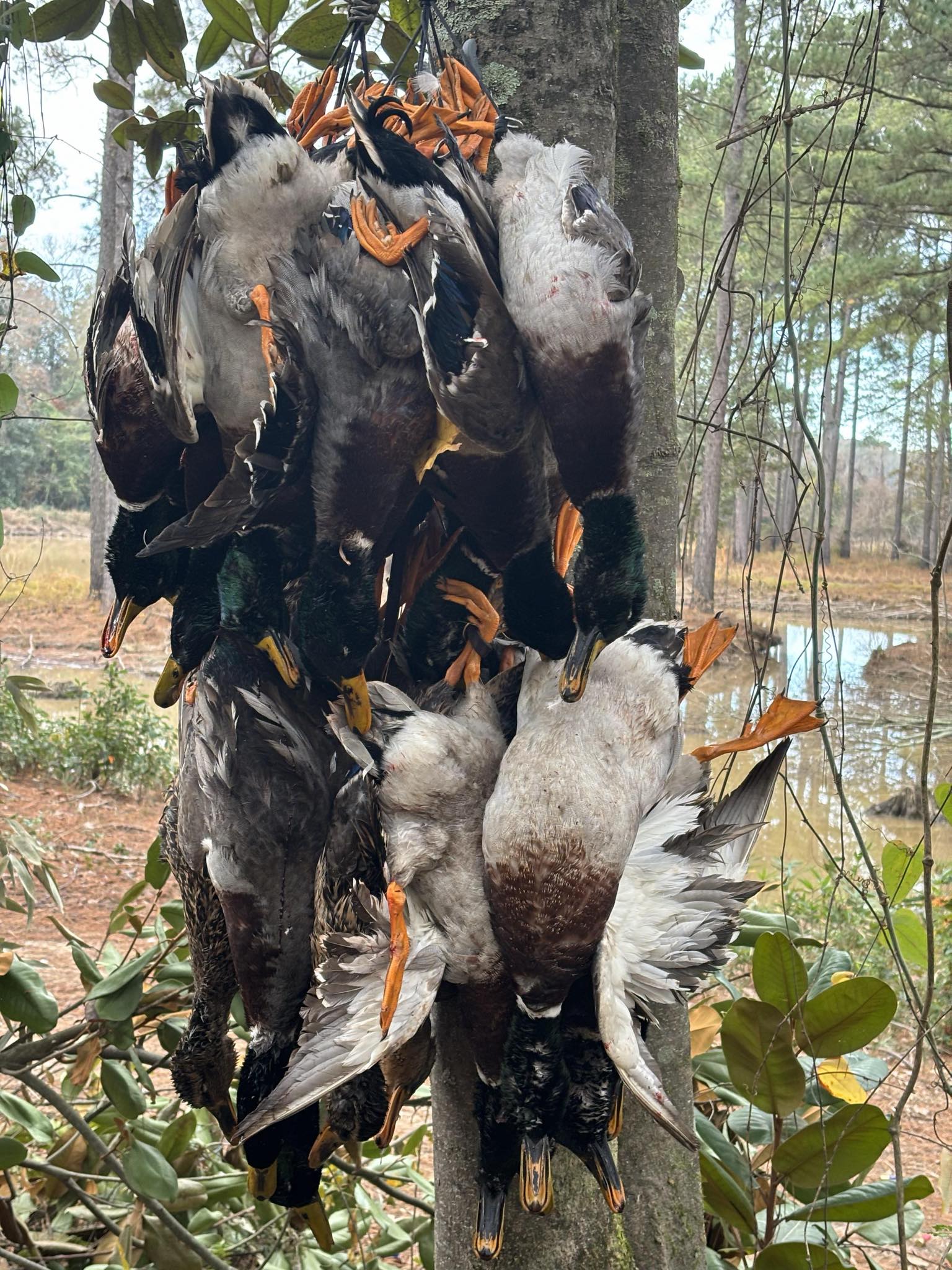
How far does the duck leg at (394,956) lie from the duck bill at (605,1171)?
24 centimetres

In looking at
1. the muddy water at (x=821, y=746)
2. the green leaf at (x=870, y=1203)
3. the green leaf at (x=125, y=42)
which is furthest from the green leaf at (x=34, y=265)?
the muddy water at (x=821, y=746)

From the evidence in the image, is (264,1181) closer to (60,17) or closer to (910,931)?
(910,931)

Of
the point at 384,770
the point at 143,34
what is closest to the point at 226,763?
the point at 384,770

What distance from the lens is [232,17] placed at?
4.07 ft

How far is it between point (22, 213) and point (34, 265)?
0.08 m

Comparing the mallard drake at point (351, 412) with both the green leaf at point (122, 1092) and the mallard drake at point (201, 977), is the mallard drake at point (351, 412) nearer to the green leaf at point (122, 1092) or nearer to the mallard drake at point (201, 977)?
the mallard drake at point (201, 977)

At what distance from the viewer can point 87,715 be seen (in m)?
7.42

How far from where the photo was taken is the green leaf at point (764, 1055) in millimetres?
1229

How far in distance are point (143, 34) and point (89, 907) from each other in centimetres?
491

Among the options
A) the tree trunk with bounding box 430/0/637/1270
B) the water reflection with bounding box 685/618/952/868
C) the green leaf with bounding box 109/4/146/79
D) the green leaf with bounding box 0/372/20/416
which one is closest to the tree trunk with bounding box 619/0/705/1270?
the tree trunk with bounding box 430/0/637/1270

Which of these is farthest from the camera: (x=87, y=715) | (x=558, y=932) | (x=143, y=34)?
(x=87, y=715)

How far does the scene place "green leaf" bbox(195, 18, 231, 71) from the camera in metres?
1.32

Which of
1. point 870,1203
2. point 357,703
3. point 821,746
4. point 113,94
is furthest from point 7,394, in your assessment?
point 821,746

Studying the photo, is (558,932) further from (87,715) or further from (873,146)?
(873,146)
